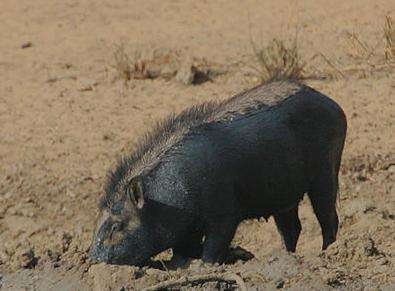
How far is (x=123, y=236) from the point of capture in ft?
24.8

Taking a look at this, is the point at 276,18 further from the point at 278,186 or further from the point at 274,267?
the point at 274,267

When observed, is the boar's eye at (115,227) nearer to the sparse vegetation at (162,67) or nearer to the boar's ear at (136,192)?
the boar's ear at (136,192)

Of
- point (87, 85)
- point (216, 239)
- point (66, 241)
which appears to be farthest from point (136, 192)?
point (87, 85)

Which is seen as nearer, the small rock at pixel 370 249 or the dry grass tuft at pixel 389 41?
the small rock at pixel 370 249

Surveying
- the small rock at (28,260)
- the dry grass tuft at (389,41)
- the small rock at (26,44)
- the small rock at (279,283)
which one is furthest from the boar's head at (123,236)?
the small rock at (26,44)

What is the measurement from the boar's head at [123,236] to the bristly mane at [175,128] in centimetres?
11

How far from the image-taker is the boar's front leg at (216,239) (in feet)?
24.8

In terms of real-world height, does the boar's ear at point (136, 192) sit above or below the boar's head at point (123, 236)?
Result: above

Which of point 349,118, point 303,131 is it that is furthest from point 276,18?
point 303,131

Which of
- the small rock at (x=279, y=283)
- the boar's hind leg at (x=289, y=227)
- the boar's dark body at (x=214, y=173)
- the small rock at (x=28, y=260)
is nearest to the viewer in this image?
the small rock at (x=279, y=283)

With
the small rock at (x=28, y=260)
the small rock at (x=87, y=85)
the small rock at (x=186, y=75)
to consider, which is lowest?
the small rock at (x=87, y=85)

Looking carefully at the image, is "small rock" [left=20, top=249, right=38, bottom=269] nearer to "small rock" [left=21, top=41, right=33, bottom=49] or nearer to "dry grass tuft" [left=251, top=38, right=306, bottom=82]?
"dry grass tuft" [left=251, top=38, right=306, bottom=82]

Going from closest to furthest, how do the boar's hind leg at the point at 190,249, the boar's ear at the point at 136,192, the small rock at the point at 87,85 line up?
the boar's ear at the point at 136,192 → the boar's hind leg at the point at 190,249 → the small rock at the point at 87,85

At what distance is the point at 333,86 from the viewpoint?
476 inches
